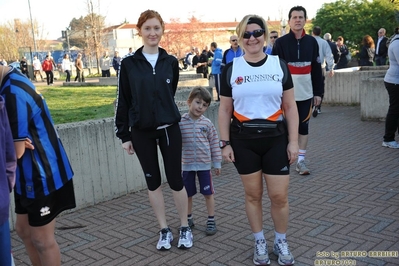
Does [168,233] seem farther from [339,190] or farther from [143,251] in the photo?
[339,190]

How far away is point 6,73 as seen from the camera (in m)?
2.66

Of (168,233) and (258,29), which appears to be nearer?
(258,29)

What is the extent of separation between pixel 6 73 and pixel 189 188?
2191mm

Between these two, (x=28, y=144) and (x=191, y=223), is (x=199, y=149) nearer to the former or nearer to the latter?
(x=191, y=223)

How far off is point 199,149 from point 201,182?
32cm

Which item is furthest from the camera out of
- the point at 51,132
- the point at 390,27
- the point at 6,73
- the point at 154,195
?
the point at 390,27

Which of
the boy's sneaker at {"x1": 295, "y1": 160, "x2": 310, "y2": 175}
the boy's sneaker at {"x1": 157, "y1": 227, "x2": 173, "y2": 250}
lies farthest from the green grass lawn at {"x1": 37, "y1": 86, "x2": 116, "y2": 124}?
the boy's sneaker at {"x1": 157, "y1": 227, "x2": 173, "y2": 250}

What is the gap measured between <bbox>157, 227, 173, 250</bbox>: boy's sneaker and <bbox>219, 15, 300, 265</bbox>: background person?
0.83 meters

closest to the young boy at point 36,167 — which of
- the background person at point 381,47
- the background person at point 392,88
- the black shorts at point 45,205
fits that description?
the black shorts at point 45,205

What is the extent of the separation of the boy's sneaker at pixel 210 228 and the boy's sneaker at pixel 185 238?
23 centimetres

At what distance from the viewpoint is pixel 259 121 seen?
11.1 ft

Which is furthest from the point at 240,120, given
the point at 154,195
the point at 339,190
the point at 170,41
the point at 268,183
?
the point at 170,41

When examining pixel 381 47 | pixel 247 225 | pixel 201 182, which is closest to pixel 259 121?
pixel 201 182

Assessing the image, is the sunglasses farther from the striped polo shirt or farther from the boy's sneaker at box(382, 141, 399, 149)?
the boy's sneaker at box(382, 141, 399, 149)
